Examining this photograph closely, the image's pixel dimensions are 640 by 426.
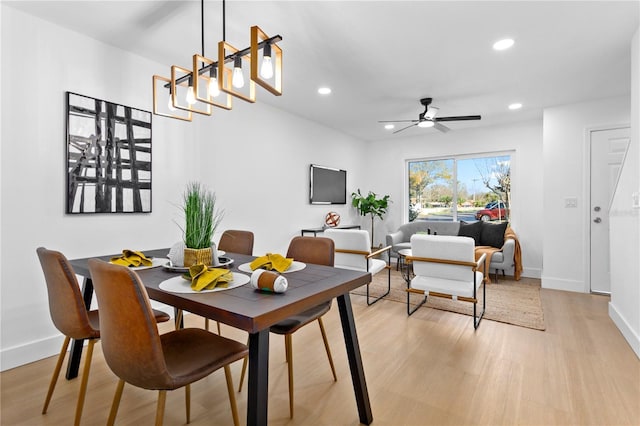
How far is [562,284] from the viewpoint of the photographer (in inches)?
166

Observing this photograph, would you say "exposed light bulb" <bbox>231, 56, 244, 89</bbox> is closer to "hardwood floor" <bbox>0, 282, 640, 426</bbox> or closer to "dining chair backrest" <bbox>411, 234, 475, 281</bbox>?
"hardwood floor" <bbox>0, 282, 640, 426</bbox>

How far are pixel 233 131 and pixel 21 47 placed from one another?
1909 mm

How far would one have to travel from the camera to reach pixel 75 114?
8.21 feet

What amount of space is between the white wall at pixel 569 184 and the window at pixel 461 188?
1.15m

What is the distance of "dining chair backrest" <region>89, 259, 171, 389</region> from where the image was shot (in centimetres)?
108

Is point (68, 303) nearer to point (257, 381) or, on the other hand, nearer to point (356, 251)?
point (257, 381)

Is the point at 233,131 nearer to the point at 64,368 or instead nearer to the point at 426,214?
the point at 64,368

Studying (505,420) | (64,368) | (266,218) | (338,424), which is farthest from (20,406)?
(266,218)

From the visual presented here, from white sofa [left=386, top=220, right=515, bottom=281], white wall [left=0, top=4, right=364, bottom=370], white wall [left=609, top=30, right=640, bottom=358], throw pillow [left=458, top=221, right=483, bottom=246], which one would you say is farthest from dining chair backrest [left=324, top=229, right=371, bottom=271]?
throw pillow [left=458, top=221, right=483, bottom=246]

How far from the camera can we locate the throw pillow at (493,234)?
504 cm

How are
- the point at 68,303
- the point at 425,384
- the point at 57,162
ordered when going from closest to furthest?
the point at 68,303, the point at 425,384, the point at 57,162

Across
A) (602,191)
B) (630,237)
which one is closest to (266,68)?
(630,237)

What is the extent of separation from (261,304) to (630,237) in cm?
303

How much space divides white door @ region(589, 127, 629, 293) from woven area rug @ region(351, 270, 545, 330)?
703mm
